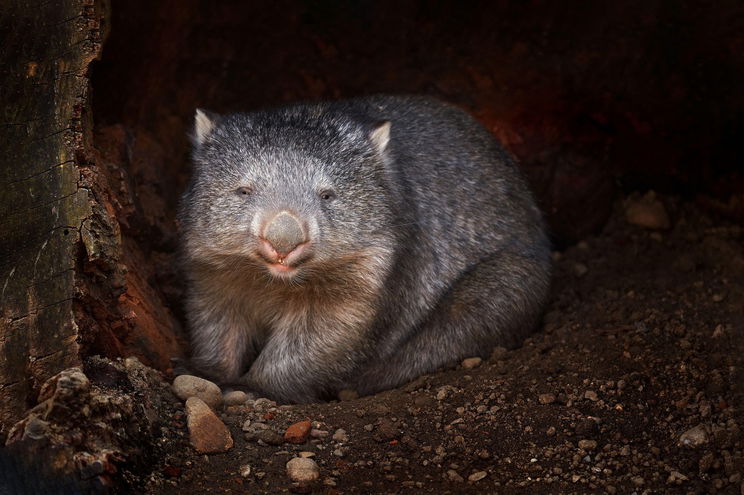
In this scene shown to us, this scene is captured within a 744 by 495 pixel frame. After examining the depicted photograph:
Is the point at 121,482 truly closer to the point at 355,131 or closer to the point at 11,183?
the point at 11,183

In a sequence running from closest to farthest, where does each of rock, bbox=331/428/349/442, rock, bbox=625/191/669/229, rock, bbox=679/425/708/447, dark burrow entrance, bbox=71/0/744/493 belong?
rock, bbox=679/425/708/447, rock, bbox=331/428/349/442, dark burrow entrance, bbox=71/0/744/493, rock, bbox=625/191/669/229

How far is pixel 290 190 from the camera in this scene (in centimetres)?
509

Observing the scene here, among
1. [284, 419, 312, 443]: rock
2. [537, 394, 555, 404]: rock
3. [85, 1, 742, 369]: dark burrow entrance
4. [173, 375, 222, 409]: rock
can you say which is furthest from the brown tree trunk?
[537, 394, 555, 404]: rock

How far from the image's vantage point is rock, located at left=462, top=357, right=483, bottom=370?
5855mm

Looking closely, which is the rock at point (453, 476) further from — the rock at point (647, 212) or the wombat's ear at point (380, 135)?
the rock at point (647, 212)

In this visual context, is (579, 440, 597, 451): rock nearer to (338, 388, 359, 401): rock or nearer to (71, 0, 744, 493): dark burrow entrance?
(71, 0, 744, 493): dark burrow entrance

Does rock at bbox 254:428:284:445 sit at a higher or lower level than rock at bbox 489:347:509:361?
higher

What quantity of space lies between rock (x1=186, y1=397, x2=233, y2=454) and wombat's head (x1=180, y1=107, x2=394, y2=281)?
926mm

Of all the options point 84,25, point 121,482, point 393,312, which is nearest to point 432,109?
point 393,312

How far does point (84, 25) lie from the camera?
4207mm

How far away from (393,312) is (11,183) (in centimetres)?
270

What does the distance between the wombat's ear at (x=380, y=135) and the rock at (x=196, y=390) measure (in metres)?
1.94

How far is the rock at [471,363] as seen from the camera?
5.86 m

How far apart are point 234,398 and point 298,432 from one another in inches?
32.5
